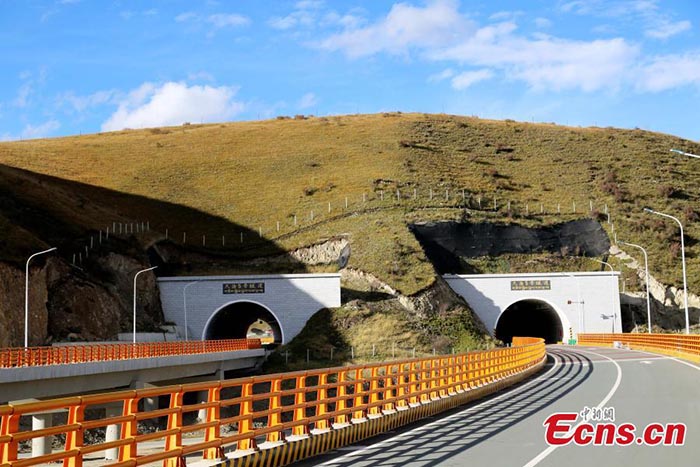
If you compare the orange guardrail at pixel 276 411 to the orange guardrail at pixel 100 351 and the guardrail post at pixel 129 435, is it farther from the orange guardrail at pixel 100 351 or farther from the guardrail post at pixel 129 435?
the orange guardrail at pixel 100 351

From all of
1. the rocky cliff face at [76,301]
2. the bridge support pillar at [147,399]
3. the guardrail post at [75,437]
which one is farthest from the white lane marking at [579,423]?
the rocky cliff face at [76,301]

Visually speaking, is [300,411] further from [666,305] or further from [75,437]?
[666,305]

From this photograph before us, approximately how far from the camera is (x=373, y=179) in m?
93.5

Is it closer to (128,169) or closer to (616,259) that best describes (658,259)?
(616,259)

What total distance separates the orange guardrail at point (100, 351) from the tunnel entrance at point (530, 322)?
1308 inches

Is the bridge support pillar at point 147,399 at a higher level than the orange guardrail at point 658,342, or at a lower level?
lower

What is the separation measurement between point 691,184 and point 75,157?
79.1 m

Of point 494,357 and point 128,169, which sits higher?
point 128,169

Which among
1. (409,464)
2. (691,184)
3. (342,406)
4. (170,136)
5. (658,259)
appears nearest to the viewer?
(409,464)

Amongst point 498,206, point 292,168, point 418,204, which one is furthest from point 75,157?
point 498,206

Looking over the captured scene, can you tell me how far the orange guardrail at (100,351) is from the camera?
111ft

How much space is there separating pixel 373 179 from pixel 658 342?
46355mm

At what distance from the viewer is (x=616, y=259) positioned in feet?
275

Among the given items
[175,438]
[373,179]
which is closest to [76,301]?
[373,179]
